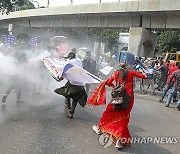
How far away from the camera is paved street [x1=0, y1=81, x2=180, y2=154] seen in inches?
216

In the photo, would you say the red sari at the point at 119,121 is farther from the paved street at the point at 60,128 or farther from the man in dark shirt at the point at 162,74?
the man in dark shirt at the point at 162,74

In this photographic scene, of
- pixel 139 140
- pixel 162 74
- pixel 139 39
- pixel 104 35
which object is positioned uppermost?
pixel 139 39

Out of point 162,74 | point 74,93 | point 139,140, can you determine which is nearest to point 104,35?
point 162,74

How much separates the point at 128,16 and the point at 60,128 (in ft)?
77.6

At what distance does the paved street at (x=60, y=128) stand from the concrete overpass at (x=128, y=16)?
16.5 m

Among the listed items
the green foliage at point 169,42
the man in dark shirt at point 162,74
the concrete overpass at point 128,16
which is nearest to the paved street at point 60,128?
the man in dark shirt at point 162,74

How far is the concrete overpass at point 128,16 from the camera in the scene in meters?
25.1

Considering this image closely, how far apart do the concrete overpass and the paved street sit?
16478 mm

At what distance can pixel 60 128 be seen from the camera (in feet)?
21.8

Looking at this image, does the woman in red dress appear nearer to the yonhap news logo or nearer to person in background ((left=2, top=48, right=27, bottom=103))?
the yonhap news logo

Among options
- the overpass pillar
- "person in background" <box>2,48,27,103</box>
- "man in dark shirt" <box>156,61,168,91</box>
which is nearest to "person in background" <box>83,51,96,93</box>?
"person in background" <box>2,48,27,103</box>

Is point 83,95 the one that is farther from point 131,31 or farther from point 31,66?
point 131,31

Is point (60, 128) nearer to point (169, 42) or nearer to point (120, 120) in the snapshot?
point (120, 120)

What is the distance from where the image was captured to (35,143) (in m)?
5.53
